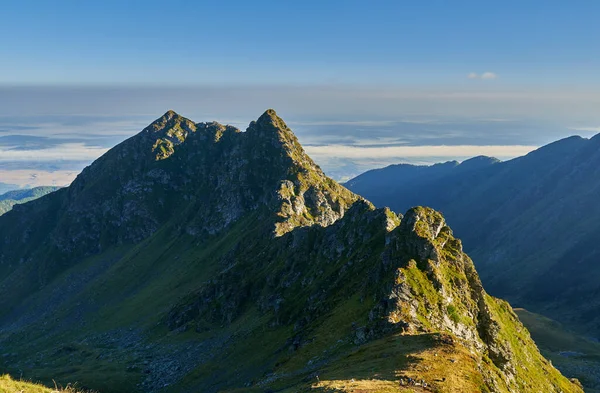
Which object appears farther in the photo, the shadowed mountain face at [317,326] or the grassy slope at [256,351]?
the shadowed mountain face at [317,326]

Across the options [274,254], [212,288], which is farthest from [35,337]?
[274,254]

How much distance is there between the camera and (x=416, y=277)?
271ft

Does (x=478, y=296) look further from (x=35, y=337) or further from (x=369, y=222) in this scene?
(x=35, y=337)

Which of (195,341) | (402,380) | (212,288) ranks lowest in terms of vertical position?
(195,341)

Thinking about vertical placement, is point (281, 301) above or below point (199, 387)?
above

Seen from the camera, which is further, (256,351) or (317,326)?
(256,351)

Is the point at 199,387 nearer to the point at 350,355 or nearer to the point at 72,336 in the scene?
the point at 350,355

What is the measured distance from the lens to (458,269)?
91688 mm

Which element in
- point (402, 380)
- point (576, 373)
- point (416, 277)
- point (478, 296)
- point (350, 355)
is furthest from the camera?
point (576, 373)

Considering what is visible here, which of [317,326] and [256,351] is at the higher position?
[317,326]

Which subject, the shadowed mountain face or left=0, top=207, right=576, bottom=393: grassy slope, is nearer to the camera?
left=0, top=207, right=576, bottom=393: grassy slope

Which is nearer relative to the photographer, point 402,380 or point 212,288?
point 402,380

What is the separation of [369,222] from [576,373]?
118 metres

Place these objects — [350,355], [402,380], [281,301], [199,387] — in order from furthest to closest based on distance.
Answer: [281,301] < [199,387] < [350,355] < [402,380]
